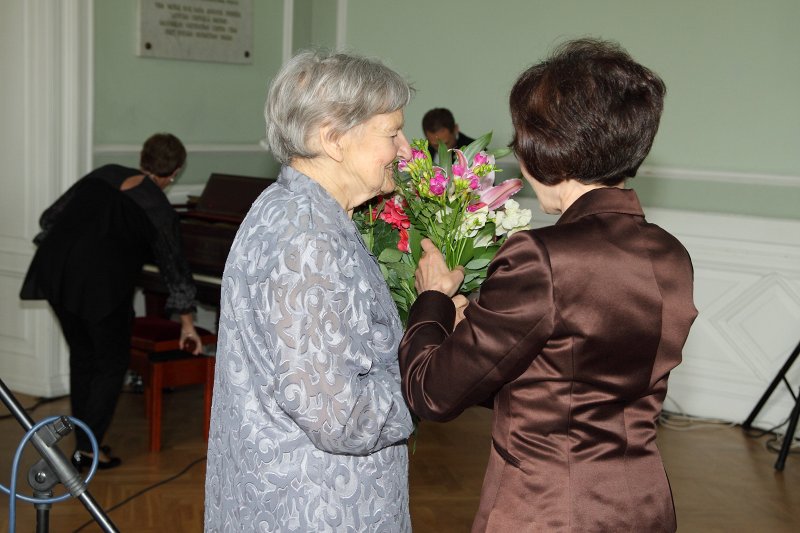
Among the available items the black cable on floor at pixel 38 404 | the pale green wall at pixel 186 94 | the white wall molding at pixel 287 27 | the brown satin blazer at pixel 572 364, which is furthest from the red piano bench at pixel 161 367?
the brown satin blazer at pixel 572 364

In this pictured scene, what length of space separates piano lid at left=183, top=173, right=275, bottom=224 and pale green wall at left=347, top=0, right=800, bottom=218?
6.35 ft

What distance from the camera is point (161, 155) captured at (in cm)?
479

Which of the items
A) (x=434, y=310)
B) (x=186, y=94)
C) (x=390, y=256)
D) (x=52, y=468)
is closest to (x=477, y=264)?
(x=390, y=256)

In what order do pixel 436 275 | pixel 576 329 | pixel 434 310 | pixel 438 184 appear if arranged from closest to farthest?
pixel 576 329 < pixel 434 310 < pixel 436 275 < pixel 438 184

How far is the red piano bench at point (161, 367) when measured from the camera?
5.02 m

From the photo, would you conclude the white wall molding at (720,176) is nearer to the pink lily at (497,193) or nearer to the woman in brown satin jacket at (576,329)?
the pink lily at (497,193)

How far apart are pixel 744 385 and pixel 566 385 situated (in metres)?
4.76

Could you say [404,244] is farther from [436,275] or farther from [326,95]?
[326,95]

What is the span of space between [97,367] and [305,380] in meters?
3.23

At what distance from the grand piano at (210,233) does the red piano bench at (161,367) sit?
45 centimetres

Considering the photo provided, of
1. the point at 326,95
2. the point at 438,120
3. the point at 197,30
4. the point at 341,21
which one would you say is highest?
the point at 341,21

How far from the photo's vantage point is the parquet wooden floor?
13.9 feet

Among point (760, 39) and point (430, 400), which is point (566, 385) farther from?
Result: point (760, 39)

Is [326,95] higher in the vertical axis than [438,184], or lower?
higher
